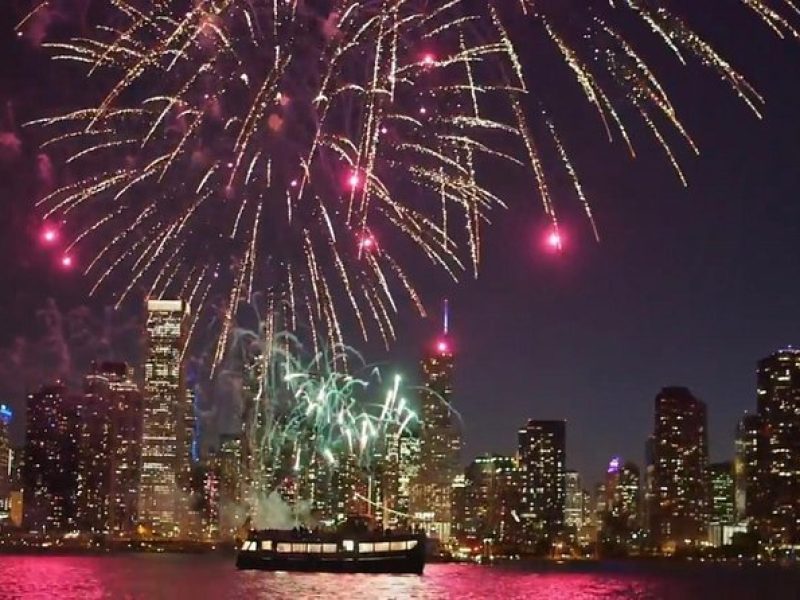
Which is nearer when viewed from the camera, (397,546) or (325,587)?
(325,587)

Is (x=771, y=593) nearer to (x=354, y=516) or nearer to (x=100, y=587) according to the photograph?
(x=354, y=516)

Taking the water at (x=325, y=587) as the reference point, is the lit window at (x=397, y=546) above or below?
above

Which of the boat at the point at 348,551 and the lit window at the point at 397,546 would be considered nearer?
the boat at the point at 348,551

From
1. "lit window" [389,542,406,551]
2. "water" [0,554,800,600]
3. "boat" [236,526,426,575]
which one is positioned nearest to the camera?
"water" [0,554,800,600]

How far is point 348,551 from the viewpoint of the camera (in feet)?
339

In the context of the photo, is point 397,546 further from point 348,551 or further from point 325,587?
point 325,587

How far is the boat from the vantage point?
339 feet

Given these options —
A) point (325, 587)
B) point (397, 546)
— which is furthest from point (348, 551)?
point (325, 587)

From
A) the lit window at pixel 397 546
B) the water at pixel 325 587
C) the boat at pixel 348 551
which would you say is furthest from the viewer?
the lit window at pixel 397 546

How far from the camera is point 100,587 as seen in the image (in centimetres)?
9506

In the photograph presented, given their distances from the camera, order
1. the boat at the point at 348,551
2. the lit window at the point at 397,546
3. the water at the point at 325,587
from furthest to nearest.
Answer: the lit window at the point at 397,546 → the boat at the point at 348,551 → the water at the point at 325,587

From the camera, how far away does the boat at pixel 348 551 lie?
10344 cm

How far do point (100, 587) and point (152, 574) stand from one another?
86.2 feet

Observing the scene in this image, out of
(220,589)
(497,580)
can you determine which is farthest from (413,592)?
(497,580)
